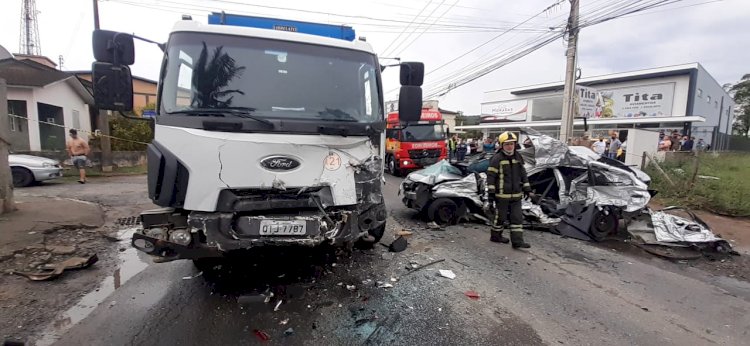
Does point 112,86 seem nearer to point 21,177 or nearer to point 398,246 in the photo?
point 398,246

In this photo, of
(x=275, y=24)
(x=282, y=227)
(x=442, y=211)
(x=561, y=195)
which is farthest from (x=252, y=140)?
(x=561, y=195)

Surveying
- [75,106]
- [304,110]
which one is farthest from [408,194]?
[75,106]

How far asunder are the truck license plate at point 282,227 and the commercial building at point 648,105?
20781 mm

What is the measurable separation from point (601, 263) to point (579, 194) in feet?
6.13

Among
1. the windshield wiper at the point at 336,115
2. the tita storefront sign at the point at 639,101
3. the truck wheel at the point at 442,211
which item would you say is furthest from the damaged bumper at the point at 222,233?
the tita storefront sign at the point at 639,101

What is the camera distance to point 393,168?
15.8 m

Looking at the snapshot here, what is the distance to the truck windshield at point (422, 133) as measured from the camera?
14727 millimetres

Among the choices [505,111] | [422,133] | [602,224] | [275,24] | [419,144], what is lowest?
[602,224]

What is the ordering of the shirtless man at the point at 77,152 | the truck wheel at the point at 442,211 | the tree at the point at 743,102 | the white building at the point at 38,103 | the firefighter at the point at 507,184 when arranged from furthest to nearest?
1. the tree at the point at 743,102
2. the white building at the point at 38,103
3. the shirtless man at the point at 77,152
4. the truck wheel at the point at 442,211
5. the firefighter at the point at 507,184

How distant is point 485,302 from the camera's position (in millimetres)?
3764

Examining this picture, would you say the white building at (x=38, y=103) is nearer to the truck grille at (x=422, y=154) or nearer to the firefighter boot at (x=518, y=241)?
the truck grille at (x=422, y=154)

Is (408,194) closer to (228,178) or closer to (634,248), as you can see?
(634,248)

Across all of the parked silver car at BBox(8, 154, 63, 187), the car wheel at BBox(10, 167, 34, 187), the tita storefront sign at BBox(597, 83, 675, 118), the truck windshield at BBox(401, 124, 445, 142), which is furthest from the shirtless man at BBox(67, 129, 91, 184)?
the tita storefront sign at BBox(597, 83, 675, 118)

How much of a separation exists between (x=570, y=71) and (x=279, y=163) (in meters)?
11.4
